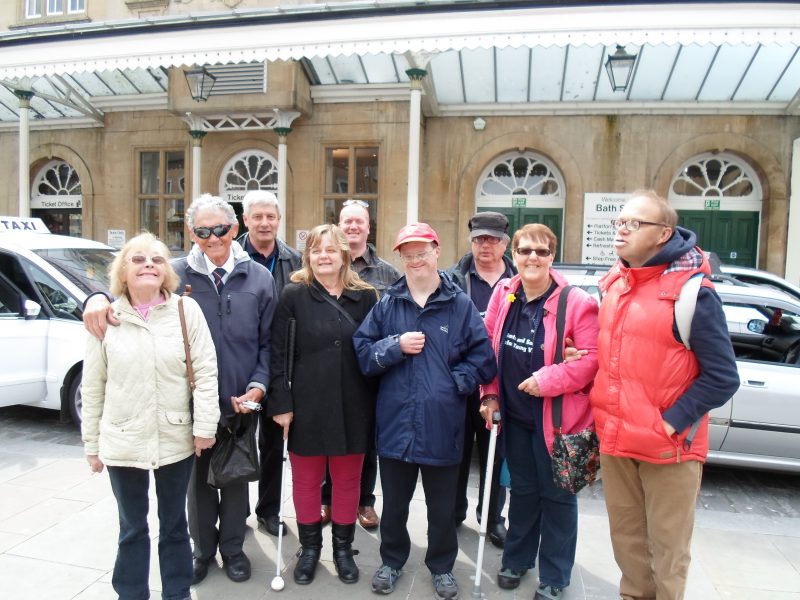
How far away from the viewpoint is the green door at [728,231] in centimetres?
1116

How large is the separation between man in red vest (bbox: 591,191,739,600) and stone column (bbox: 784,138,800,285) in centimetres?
985

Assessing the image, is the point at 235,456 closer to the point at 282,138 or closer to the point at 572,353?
the point at 572,353

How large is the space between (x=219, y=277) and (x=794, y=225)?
11.1 metres

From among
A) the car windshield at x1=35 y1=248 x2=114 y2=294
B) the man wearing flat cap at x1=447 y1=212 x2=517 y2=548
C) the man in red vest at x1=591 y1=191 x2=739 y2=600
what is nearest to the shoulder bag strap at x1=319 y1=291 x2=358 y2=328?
the man wearing flat cap at x1=447 y1=212 x2=517 y2=548

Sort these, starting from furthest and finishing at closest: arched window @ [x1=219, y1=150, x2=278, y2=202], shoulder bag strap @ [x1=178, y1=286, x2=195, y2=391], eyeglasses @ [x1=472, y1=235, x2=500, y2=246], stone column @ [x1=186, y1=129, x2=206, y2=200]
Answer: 1. arched window @ [x1=219, y1=150, x2=278, y2=202]
2. stone column @ [x1=186, y1=129, x2=206, y2=200]
3. eyeglasses @ [x1=472, y1=235, x2=500, y2=246]
4. shoulder bag strap @ [x1=178, y1=286, x2=195, y2=391]

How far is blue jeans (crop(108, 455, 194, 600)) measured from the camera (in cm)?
271

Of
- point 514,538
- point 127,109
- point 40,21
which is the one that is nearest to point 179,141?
point 127,109

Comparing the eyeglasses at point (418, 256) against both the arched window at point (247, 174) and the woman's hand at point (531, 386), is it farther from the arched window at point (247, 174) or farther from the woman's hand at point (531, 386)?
the arched window at point (247, 174)

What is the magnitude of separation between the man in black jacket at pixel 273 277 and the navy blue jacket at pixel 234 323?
470 millimetres

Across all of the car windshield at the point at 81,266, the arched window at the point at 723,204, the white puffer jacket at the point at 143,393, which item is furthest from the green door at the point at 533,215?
the white puffer jacket at the point at 143,393

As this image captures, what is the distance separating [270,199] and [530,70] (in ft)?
26.6

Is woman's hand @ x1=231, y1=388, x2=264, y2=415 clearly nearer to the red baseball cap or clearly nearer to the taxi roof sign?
the red baseball cap

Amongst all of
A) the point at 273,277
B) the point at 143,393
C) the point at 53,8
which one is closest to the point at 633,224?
the point at 273,277

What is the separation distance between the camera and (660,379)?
8.16 ft
